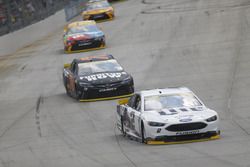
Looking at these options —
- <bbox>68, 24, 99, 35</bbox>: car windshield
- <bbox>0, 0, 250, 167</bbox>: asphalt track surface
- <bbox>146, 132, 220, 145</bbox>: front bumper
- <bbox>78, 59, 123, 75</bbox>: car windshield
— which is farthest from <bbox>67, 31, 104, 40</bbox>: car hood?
<bbox>146, 132, 220, 145</bbox>: front bumper

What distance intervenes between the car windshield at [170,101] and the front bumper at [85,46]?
72.4 feet

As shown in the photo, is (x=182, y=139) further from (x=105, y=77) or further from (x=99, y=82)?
(x=105, y=77)

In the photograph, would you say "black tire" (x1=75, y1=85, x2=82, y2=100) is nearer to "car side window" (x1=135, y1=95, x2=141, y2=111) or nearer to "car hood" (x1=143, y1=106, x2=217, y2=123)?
"car side window" (x1=135, y1=95, x2=141, y2=111)

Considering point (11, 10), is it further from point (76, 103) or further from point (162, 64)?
point (76, 103)

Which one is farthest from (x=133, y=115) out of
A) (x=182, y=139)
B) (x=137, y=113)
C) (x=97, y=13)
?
(x=97, y=13)

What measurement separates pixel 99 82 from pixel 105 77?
35 centimetres

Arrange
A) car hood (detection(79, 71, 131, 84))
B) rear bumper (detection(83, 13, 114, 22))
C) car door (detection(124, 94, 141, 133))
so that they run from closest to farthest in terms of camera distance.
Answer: car door (detection(124, 94, 141, 133)) → car hood (detection(79, 71, 131, 84)) → rear bumper (detection(83, 13, 114, 22))

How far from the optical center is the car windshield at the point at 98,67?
24.6 m

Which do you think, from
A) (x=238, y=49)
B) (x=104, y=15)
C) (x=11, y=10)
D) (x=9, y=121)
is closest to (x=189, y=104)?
(x=9, y=121)

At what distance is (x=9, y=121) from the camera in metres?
21.7

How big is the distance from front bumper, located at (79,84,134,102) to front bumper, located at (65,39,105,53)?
14.8 metres

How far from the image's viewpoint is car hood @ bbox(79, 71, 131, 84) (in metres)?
23.6

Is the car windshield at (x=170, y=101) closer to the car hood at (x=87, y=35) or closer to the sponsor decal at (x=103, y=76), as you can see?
the sponsor decal at (x=103, y=76)

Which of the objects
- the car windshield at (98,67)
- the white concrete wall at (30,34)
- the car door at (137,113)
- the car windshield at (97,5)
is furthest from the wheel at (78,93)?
the car windshield at (97,5)
